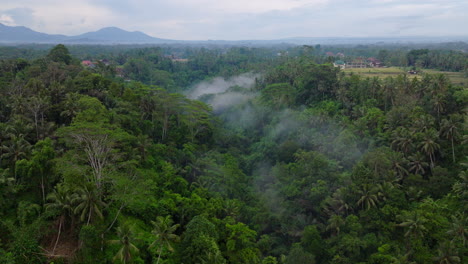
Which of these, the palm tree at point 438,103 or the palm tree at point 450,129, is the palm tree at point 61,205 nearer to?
the palm tree at point 450,129

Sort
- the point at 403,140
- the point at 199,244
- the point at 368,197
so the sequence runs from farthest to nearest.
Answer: the point at 403,140 → the point at 368,197 → the point at 199,244

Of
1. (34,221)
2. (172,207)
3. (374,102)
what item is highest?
(374,102)

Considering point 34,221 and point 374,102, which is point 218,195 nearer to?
point 34,221

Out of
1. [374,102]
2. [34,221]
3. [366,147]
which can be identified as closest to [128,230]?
[34,221]

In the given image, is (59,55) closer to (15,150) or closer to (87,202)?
(15,150)

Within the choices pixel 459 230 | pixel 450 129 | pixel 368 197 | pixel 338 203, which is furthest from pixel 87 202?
pixel 450 129

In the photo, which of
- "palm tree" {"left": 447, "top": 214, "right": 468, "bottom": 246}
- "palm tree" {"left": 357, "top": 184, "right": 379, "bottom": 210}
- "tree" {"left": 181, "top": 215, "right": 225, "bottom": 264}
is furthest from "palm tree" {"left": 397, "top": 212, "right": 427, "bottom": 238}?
"tree" {"left": 181, "top": 215, "right": 225, "bottom": 264}
